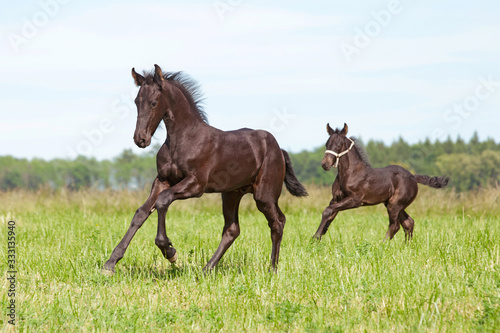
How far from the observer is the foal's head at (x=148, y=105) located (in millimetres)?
5168

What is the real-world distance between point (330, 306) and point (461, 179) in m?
95.2

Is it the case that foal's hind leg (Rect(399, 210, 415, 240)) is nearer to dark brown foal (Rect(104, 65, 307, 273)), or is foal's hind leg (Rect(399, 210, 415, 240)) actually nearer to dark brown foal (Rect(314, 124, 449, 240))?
dark brown foal (Rect(314, 124, 449, 240))

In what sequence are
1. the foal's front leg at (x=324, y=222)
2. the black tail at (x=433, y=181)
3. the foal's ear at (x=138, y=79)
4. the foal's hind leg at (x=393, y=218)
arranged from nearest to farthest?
the foal's ear at (x=138, y=79) → the foal's front leg at (x=324, y=222) → the foal's hind leg at (x=393, y=218) → the black tail at (x=433, y=181)

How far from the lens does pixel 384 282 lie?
5016 mm

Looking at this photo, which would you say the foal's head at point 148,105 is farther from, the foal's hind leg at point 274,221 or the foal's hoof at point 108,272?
the foal's hind leg at point 274,221

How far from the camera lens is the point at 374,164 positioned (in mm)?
104062

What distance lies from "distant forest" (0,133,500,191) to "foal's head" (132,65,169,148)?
74.4 metres

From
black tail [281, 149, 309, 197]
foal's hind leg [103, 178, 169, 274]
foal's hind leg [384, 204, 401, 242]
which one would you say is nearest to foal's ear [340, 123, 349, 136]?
foal's hind leg [384, 204, 401, 242]

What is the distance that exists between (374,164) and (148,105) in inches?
4012

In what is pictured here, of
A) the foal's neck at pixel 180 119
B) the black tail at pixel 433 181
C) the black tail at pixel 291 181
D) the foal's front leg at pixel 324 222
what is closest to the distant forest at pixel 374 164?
the black tail at pixel 433 181

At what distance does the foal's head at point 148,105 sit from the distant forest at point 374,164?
74421 millimetres

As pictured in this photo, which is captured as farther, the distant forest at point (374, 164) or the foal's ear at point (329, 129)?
the distant forest at point (374, 164)

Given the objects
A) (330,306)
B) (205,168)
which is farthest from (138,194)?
(330,306)

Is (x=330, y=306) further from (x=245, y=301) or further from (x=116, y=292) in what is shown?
(x=116, y=292)
